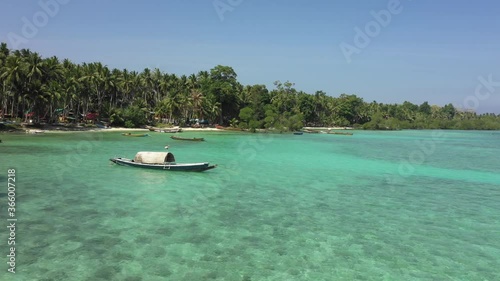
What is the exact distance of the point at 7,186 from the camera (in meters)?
22.9

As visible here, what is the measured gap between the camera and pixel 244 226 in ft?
55.3

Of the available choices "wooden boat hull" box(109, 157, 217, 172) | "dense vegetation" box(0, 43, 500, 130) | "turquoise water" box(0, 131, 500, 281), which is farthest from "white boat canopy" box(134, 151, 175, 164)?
"dense vegetation" box(0, 43, 500, 130)

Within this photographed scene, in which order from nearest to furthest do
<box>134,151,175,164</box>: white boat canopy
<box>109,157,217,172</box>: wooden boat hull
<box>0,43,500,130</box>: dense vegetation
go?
<box>109,157,217,172</box>: wooden boat hull → <box>134,151,175,164</box>: white boat canopy → <box>0,43,500,130</box>: dense vegetation

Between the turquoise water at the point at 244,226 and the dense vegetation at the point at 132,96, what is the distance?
45.2m

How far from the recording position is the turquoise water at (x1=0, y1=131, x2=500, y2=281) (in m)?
12.3

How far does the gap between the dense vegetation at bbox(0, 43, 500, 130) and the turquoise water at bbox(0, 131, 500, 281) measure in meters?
45.2

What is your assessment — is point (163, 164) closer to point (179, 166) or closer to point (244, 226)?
point (179, 166)

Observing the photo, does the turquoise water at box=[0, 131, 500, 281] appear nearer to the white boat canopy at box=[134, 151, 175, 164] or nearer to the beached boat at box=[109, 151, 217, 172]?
the beached boat at box=[109, 151, 217, 172]

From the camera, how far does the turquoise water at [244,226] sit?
40.3 ft

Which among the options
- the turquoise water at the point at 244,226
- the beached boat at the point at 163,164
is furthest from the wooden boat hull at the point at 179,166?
the turquoise water at the point at 244,226

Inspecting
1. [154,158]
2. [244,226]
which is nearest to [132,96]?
[154,158]

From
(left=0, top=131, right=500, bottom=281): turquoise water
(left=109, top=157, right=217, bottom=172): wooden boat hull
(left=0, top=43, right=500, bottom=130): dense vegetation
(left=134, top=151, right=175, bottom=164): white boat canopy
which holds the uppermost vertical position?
(left=0, top=43, right=500, bottom=130): dense vegetation

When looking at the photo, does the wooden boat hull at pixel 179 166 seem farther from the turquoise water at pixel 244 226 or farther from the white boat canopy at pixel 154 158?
the turquoise water at pixel 244 226

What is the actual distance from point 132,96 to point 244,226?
101399 mm
